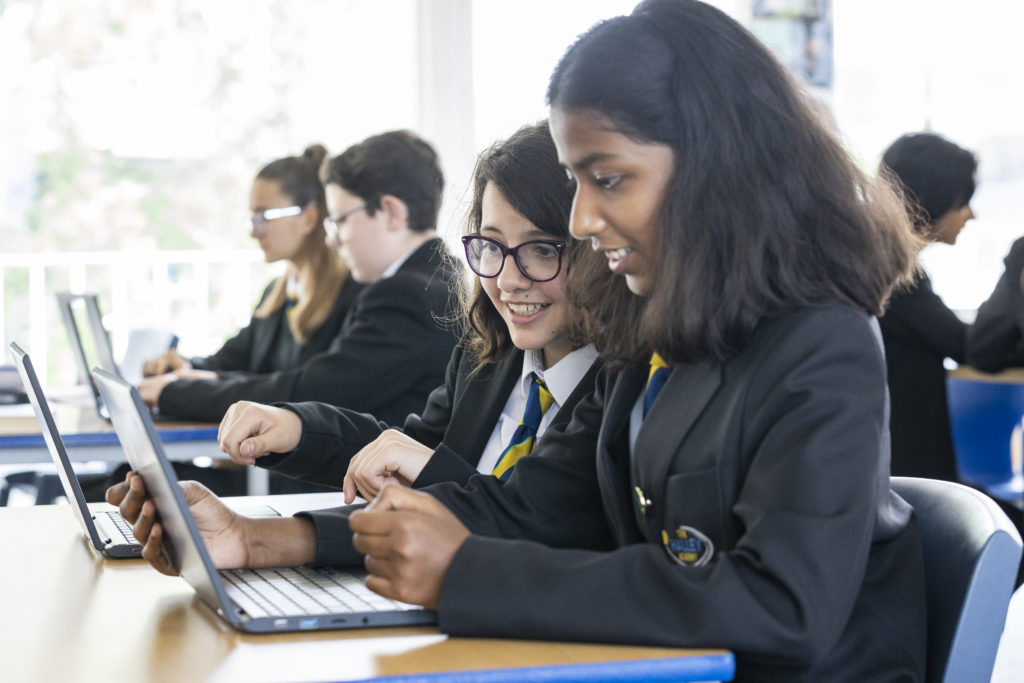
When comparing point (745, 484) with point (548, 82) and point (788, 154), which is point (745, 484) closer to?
point (788, 154)

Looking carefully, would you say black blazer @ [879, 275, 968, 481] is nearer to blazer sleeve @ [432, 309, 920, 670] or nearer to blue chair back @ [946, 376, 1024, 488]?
blue chair back @ [946, 376, 1024, 488]

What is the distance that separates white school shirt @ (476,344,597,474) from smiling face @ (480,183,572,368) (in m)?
0.04

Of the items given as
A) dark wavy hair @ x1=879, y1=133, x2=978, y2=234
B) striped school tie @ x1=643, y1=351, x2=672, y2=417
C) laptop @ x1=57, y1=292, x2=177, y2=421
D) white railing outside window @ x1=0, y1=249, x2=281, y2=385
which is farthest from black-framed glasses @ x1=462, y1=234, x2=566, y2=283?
white railing outside window @ x1=0, y1=249, x2=281, y2=385

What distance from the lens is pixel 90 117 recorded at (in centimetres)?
541

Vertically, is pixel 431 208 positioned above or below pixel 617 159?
below

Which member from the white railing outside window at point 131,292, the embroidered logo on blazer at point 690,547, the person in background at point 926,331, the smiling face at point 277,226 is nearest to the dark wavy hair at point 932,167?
the person in background at point 926,331

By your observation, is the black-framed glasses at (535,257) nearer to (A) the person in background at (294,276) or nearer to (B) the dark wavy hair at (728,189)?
(B) the dark wavy hair at (728,189)

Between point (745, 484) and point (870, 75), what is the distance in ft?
16.1

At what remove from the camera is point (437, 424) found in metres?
1.84

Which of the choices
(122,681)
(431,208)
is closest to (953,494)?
(122,681)

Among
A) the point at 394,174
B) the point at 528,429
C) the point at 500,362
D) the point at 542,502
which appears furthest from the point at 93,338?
the point at 542,502

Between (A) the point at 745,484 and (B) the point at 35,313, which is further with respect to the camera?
(B) the point at 35,313

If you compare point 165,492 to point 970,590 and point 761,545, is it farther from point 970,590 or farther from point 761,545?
point 970,590

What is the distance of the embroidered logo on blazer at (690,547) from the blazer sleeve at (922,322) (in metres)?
2.01
